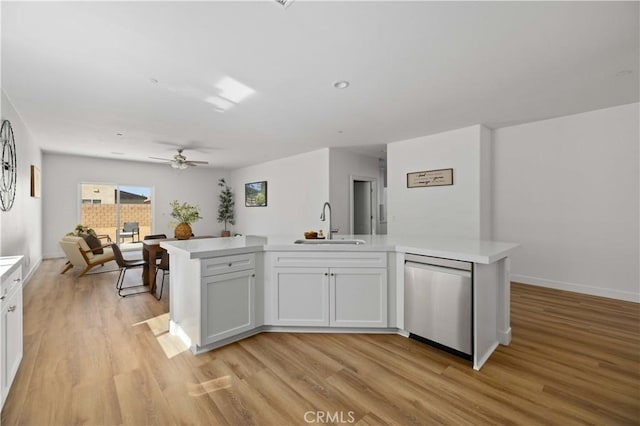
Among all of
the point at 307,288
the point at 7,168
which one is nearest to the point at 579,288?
the point at 307,288

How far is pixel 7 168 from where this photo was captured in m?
3.20

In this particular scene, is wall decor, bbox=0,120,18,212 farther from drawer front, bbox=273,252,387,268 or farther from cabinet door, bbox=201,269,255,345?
drawer front, bbox=273,252,387,268

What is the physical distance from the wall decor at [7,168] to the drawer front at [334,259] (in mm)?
3161

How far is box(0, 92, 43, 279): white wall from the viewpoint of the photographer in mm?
3264

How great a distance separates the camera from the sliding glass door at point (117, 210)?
7.41 metres

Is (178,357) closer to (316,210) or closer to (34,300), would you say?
(34,300)

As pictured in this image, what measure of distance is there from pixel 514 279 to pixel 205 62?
520 cm

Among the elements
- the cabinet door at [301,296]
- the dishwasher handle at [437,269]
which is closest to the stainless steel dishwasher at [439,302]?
the dishwasher handle at [437,269]

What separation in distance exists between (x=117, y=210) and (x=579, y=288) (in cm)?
1009

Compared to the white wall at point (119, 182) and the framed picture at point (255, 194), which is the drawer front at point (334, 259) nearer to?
the white wall at point (119, 182)

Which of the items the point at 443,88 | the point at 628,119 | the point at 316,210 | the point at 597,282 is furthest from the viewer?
the point at 316,210

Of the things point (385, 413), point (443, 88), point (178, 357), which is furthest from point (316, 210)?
point (385, 413)

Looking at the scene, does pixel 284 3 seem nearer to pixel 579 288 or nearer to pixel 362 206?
pixel 579 288

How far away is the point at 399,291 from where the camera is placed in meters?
2.64
